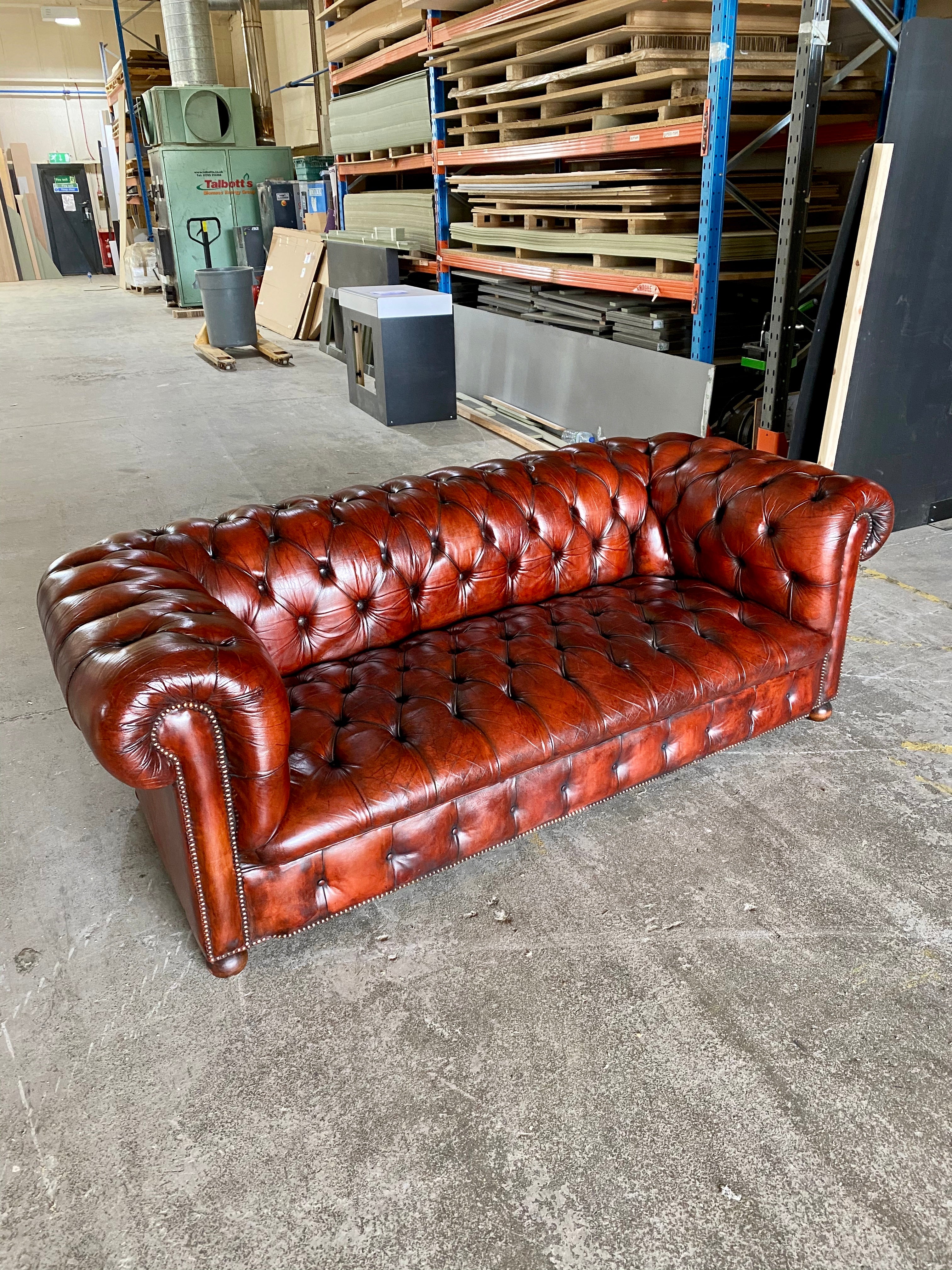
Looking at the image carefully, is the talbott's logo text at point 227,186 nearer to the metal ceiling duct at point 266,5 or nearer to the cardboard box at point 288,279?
the cardboard box at point 288,279

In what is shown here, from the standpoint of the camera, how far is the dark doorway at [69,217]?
704 inches

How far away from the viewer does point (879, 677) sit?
2.93 metres

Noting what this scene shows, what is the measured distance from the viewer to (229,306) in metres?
8.70

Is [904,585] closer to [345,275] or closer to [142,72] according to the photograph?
[345,275]

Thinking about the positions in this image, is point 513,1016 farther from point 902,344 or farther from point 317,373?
point 317,373

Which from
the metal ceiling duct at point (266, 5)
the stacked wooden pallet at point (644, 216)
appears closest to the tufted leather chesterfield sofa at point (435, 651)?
the stacked wooden pallet at point (644, 216)

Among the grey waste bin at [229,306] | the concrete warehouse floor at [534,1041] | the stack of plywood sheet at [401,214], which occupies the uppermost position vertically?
the stack of plywood sheet at [401,214]

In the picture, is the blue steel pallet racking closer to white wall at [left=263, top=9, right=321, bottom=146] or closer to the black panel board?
the black panel board

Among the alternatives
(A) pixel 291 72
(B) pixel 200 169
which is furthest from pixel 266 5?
(A) pixel 291 72

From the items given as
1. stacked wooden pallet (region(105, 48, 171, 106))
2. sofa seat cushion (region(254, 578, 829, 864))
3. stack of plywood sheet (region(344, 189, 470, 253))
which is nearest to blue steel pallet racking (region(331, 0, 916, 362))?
stack of plywood sheet (region(344, 189, 470, 253))

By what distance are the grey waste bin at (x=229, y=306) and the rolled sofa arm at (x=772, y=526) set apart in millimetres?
6849

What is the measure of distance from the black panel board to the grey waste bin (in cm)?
622

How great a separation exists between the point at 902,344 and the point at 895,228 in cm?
47

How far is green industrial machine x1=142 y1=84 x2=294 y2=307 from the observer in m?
11.6
